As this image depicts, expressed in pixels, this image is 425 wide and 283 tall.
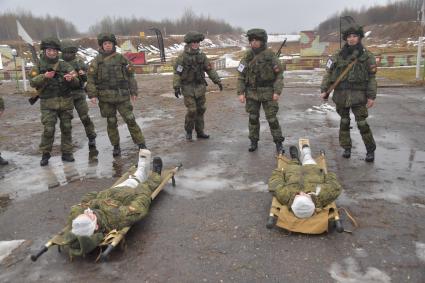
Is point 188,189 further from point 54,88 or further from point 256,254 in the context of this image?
point 54,88

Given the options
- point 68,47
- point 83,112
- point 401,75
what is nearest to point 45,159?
point 83,112

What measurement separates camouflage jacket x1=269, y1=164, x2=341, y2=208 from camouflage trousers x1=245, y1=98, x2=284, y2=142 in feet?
8.31

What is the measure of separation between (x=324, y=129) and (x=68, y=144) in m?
5.50

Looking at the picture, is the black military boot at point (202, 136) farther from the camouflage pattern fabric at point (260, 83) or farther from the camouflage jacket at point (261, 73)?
the camouflage jacket at point (261, 73)

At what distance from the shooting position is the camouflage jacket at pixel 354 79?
6305mm

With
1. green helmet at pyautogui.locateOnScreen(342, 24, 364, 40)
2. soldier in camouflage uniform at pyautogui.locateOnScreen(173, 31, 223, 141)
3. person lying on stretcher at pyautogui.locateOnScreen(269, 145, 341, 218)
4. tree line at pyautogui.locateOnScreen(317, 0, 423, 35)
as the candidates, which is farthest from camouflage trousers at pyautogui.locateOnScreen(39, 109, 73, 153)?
tree line at pyautogui.locateOnScreen(317, 0, 423, 35)

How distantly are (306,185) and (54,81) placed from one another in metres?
4.92

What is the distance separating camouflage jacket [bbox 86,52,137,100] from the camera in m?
7.14

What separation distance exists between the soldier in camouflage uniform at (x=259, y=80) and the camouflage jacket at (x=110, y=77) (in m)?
2.09

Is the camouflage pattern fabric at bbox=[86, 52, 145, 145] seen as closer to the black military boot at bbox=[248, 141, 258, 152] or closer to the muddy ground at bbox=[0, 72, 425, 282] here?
the muddy ground at bbox=[0, 72, 425, 282]

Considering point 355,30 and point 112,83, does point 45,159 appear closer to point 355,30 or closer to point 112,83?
point 112,83

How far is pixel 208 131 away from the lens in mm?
9336

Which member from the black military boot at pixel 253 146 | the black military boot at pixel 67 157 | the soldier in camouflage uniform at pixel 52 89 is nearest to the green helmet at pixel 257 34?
the black military boot at pixel 253 146

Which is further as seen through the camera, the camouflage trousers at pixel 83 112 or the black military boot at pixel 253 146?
the camouflage trousers at pixel 83 112
